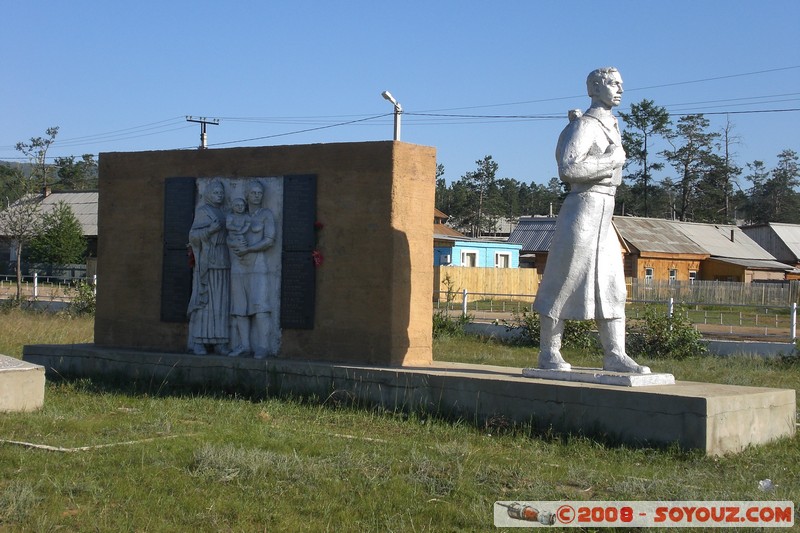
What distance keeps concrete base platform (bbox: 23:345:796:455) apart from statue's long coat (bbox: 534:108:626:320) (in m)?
Answer: 0.74

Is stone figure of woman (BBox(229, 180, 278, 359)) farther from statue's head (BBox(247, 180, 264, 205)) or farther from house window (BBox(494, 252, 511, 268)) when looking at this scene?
house window (BBox(494, 252, 511, 268))

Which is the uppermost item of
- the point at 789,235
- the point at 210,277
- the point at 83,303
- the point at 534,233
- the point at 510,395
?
the point at 789,235

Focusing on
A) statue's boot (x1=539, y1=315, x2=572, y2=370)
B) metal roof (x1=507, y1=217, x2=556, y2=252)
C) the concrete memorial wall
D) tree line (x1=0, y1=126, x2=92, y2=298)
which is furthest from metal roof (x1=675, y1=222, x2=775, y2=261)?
statue's boot (x1=539, y1=315, x2=572, y2=370)

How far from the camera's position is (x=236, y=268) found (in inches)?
435

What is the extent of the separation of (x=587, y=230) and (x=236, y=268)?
13.7ft

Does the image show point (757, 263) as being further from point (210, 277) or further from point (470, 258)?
point (210, 277)

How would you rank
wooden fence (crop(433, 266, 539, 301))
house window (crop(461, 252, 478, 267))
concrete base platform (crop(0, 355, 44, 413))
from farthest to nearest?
house window (crop(461, 252, 478, 267)) < wooden fence (crop(433, 266, 539, 301)) < concrete base platform (crop(0, 355, 44, 413))

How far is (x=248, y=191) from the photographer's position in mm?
11039

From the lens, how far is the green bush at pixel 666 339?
18.0m

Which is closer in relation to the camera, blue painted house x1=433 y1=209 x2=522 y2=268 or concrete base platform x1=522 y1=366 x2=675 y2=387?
concrete base platform x1=522 y1=366 x2=675 y2=387

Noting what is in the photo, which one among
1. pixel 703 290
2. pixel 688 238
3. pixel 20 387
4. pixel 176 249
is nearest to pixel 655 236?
pixel 688 238

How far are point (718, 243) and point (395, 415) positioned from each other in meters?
42.6

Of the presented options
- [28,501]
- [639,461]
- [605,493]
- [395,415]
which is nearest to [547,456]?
[639,461]

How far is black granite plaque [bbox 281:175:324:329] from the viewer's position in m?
10.7
